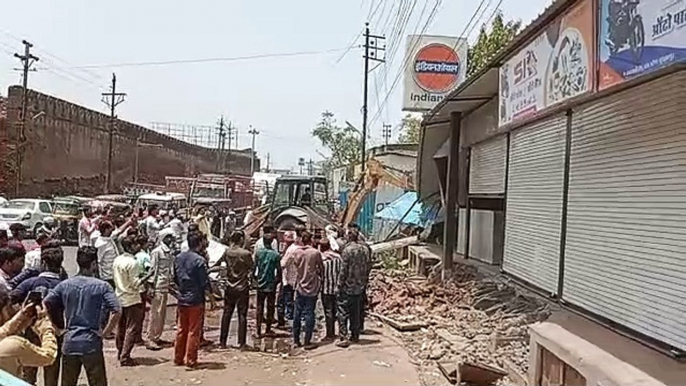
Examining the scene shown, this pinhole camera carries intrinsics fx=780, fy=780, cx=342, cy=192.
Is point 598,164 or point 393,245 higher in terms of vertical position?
point 598,164

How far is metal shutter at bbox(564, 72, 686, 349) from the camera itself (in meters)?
6.34

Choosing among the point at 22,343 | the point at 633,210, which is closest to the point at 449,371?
the point at 633,210

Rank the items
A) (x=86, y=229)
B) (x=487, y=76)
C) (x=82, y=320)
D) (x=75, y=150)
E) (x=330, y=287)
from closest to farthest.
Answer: (x=82, y=320)
(x=330, y=287)
(x=487, y=76)
(x=86, y=229)
(x=75, y=150)

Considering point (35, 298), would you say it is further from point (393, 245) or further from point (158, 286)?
point (393, 245)

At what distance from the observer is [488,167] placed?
15484mm

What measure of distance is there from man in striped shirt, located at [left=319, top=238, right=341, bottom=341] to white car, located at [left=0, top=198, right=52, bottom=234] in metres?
19.4

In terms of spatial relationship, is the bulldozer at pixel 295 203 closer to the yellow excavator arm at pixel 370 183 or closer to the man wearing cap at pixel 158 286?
the yellow excavator arm at pixel 370 183

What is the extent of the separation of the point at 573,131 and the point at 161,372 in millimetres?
6063

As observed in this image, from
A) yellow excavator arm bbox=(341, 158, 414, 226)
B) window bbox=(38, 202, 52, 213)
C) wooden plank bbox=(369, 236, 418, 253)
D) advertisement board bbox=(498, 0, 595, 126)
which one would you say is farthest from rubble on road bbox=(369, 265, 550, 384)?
window bbox=(38, 202, 52, 213)

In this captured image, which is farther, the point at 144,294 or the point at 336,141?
the point at 336,141

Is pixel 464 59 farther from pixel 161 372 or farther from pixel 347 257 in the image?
pixel 161 372

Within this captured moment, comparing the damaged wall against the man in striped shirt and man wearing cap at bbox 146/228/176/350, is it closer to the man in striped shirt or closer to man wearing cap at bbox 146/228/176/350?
man wearing cap at bbox 146/228/176/350

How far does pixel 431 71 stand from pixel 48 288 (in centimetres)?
2307

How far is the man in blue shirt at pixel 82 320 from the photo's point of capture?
7.16m
